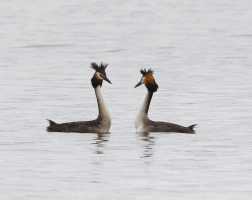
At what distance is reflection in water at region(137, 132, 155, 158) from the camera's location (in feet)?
46.6

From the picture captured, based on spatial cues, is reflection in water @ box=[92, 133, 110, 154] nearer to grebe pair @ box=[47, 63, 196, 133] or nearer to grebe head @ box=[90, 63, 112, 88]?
grebe pair @ box=[47, 63, 196, 133]

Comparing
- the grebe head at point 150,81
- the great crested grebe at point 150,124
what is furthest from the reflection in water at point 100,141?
the grebe head at point 150,81

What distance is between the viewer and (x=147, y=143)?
1545 centimetres

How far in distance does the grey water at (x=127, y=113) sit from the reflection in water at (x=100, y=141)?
21 mm

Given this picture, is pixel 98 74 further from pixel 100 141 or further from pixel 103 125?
pixel 100 141

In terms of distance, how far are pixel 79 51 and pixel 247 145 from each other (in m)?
24.7

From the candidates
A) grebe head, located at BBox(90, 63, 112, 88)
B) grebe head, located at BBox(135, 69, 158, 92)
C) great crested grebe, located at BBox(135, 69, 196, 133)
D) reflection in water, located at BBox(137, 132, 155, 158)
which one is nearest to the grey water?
reflection in water, located at BBox(137, 132, 155, 158)

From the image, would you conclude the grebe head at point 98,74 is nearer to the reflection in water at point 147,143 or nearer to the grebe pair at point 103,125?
the grebe pair at point 103,125

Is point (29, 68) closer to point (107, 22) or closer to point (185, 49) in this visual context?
point (185, 49)

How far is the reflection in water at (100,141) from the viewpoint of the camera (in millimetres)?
14559

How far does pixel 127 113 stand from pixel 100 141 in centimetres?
439

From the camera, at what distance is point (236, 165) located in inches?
505

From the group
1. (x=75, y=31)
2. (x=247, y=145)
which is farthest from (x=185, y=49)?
(x=247, y=145)

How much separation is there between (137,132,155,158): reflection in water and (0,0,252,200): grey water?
2 centimetres
